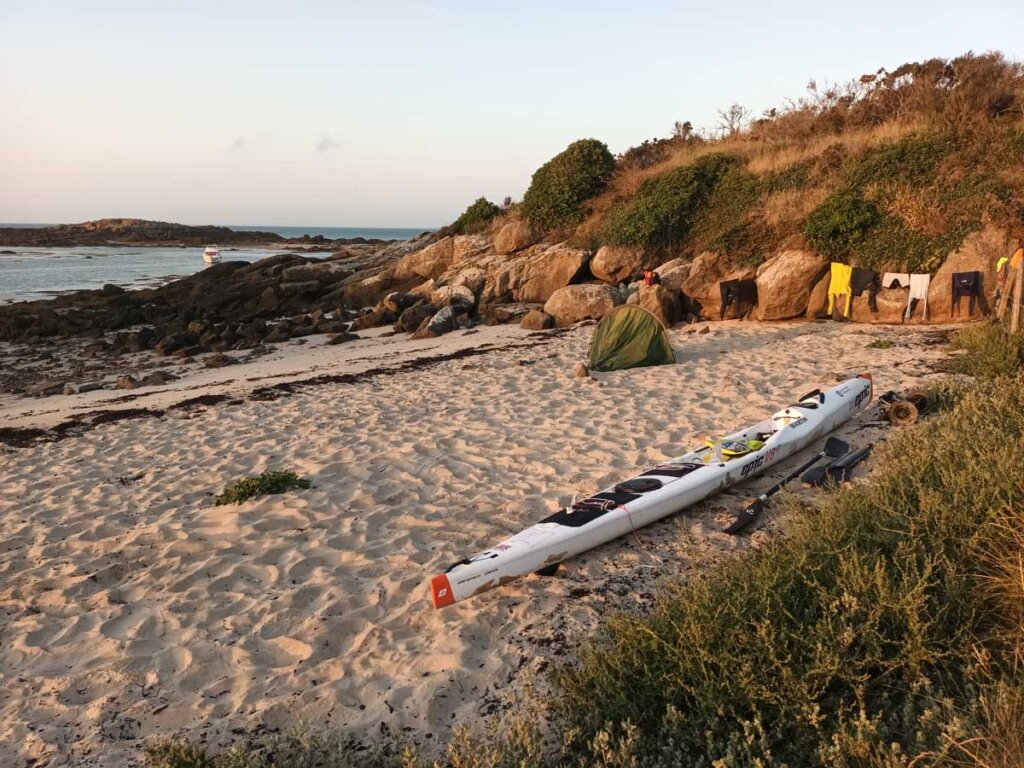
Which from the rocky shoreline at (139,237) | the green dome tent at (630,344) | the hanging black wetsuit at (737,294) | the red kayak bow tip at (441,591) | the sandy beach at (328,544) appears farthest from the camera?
the rocky shoreline at (139,237)

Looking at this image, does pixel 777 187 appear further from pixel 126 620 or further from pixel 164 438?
pixel 126 620

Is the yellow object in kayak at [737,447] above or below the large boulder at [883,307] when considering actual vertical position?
below

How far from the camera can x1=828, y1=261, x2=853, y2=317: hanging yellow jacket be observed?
14.0m

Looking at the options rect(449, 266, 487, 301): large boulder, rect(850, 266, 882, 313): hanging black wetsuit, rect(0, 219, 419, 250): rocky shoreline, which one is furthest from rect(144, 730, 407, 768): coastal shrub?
rect(0, 219, 419, 250): rocky shoreline

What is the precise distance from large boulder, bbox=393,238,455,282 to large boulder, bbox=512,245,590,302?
5073 mm

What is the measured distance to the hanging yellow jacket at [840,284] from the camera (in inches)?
552

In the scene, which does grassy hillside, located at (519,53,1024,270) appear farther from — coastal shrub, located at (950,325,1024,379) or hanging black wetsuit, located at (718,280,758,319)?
coastal shrub, located at (950,325,1024,379)

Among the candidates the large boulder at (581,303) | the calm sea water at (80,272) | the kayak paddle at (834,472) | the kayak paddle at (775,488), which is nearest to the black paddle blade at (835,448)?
the kayak paddle at (775,488)

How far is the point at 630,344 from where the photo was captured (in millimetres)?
11266

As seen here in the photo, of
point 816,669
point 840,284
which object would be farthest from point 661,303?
point 816,669

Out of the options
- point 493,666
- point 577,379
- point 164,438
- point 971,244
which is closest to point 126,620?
point 493,666

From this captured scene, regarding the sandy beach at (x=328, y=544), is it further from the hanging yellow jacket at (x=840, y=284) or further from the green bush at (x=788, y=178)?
the green bush at (x=788, y=178)

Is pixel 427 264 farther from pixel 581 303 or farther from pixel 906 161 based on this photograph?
pixel 906 161

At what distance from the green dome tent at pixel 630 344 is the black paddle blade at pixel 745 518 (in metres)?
5.75
